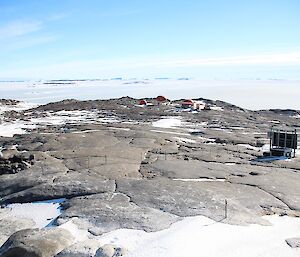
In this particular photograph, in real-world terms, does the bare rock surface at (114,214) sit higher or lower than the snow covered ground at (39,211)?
higher

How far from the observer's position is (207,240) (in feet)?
26.3

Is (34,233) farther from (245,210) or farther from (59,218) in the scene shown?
(245,210)

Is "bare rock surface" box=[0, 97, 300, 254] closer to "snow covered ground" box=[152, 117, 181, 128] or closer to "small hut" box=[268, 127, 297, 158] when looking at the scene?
"small hut" box=[268, 127, 297, 158]

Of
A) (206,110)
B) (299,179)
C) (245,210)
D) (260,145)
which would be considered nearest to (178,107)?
(206,110)

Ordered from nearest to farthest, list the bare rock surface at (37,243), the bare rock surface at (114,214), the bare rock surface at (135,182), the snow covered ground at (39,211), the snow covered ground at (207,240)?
the snow covered ground at (207,240) → the bare rock surface at (37,243) → the bare rock surface at (114,214) → the bare rock surface at (135,182) → the snow covered ground at (39,211)

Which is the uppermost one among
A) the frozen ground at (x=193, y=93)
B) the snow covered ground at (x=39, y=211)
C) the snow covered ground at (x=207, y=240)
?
the snow covered ground at (x=207, y=240)

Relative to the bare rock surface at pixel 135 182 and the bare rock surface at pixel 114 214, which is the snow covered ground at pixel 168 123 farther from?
the bare rock surface at pixel 114 214

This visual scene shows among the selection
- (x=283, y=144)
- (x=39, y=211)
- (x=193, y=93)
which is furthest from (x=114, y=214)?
(x=193, y=93)

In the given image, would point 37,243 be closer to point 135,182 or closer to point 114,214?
point 114,214

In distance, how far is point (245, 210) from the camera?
10008mm

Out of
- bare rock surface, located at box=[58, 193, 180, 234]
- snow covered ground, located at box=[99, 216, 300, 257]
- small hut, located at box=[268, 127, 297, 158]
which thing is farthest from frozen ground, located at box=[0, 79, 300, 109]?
snow covered ground, located at box=[99, 216, 300, 257]

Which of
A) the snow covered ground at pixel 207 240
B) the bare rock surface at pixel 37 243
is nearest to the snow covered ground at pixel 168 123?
the snow covered ground at pixel 207 240

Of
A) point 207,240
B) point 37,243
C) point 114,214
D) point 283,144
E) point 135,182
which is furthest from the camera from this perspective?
point 283,144

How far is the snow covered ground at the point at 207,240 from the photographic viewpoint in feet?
24.7
